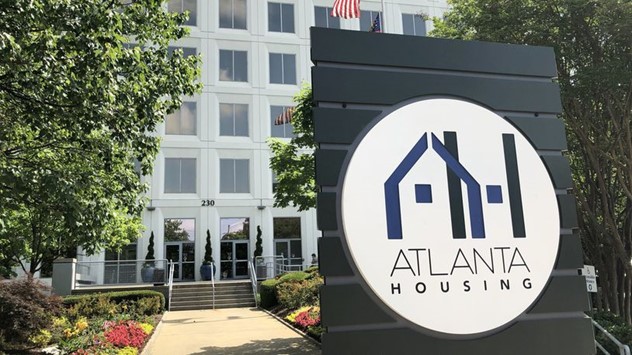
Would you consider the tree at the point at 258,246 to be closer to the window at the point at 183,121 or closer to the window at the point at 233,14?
the window at the point at 183,121

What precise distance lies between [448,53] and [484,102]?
0.41 m

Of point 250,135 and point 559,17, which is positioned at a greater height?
point 250,135

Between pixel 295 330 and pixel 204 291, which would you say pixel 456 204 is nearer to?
pixel 295 330

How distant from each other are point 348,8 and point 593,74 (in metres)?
6.18

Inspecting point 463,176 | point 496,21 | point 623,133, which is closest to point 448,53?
point 463,176

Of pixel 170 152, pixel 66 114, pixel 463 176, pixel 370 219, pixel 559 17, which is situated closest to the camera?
pixel 370 219

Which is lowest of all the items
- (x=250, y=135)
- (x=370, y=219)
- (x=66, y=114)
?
(x=370, y=219)

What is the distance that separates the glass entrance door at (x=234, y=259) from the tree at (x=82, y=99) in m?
21.6

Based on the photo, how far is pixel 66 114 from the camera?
24.5 feet

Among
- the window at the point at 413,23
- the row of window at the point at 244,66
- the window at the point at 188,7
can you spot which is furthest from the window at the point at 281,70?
the window at the point at 413,23

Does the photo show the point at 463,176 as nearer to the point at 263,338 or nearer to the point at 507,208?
the point at 507,208

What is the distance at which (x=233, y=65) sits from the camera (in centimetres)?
3372

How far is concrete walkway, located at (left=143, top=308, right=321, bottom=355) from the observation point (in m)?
11.8

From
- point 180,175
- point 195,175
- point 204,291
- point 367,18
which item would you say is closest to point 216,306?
point 204,291
